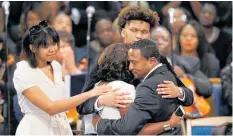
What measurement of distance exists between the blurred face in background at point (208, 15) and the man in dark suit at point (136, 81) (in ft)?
8.90

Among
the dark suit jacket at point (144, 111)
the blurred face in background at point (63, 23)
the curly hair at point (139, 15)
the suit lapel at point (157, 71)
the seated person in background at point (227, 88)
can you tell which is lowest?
the seated person in background at point (227, 88)

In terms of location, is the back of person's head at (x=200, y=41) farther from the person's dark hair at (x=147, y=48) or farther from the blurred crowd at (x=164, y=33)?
the person's dark hair at (x=147, y=48)

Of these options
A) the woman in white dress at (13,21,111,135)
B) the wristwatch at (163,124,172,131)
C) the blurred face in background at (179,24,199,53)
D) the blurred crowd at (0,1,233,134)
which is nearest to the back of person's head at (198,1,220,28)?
the blurred crowd at (0,1,233,134)

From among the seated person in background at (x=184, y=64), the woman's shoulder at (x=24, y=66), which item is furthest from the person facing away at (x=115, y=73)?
the seated person in background at (x=184, y=64)

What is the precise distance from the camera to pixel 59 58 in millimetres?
5117

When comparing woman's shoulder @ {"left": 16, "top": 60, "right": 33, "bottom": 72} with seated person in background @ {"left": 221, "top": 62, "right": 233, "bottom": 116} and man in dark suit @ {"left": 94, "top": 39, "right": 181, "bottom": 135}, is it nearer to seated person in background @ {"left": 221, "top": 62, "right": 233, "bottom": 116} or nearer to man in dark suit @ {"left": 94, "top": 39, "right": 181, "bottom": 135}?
man in dark suit @ {"left": 94, "top": 39, "right": 181, "bottom": 135}

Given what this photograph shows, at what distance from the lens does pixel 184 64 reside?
5.31m

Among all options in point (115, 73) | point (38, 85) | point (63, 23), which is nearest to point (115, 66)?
point (115, 73)

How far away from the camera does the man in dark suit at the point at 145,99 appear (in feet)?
8.68

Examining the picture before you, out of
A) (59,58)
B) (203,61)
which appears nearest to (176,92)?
(59,58)

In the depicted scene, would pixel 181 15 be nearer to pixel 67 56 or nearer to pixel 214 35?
pixel 214 35

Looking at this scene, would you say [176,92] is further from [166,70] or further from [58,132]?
[58,132]

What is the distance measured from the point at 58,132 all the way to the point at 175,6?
109 inches

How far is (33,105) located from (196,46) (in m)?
2.80
